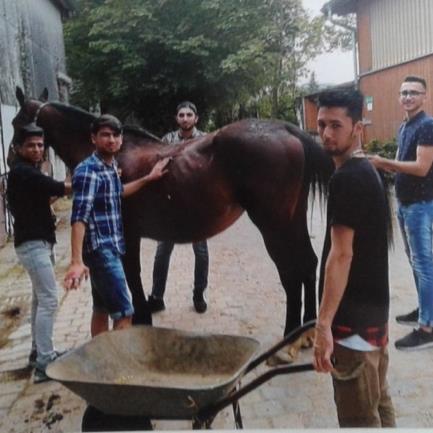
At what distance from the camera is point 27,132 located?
65.5 inches

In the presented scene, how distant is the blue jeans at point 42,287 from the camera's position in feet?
5.93

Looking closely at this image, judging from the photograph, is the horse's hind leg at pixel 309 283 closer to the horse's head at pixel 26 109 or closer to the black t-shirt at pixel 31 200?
the black t-shirt at pixel 31 200

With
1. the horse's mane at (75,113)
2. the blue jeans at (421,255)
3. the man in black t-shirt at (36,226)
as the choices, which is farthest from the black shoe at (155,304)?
the blue jeans at (421,255)

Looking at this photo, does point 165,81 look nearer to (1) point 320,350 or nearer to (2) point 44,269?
(2) point 44,269

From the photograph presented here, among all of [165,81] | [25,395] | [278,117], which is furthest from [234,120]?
[25,395]

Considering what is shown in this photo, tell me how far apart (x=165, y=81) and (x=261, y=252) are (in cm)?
82

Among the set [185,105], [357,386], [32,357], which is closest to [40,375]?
[32,357]

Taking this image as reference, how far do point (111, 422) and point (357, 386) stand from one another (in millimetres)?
602

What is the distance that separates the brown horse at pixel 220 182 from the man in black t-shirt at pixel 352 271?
23.5 inches

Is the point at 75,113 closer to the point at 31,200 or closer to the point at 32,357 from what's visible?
the point at 31,200

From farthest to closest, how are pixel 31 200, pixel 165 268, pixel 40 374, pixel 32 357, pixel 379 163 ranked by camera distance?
1. pixel 165 268
2. pixel 32 357
3. pixel 40 374
4. pixel 31 200
5. pixel 379 163

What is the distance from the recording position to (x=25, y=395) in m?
1.75

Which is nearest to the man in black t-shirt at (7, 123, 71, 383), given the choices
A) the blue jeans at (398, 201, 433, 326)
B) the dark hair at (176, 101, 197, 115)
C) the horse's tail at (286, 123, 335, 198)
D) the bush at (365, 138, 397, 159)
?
the dark hair at (176, 101, 197, 115)

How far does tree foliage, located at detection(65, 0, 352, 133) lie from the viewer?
144cm
